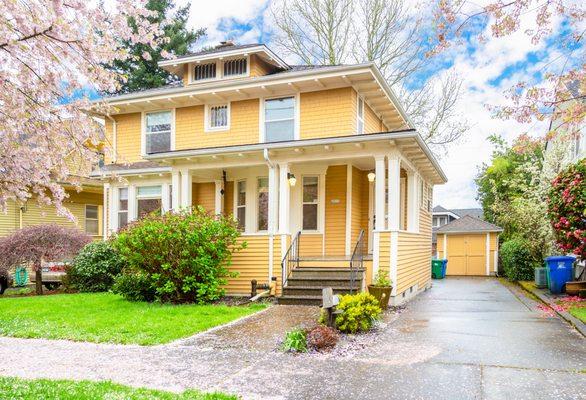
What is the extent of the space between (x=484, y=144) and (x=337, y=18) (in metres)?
17.6

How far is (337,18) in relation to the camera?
24.0 m

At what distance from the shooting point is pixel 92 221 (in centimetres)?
2338

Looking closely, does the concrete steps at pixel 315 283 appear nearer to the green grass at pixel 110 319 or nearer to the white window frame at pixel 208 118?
the green grass at pixel 110 319

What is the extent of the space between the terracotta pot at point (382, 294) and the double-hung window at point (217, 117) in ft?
26.0

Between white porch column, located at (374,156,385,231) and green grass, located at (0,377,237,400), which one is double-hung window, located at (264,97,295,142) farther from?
green grass, located at (0,377,237,400)

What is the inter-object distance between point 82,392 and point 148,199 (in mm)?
12800

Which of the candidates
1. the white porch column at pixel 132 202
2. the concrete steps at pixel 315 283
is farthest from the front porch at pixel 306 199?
the white porch column at pixel 132 202

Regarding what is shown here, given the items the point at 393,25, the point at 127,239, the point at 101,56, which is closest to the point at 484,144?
the point at 393,25

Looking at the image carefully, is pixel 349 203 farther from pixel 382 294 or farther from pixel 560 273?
pixel 560 273

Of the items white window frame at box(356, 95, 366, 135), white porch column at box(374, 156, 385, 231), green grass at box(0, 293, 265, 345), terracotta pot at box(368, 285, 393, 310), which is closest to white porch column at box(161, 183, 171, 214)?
green grass at box(0, 293, 265, 345)

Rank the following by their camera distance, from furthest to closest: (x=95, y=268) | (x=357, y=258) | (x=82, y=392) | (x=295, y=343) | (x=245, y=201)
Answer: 1. (x=95, y=268)
2. (x=245, y=201)
3. (x=357, y=258)
4. (x=295, y=343)
5. (x=82, y=392)

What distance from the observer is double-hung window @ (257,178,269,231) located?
14.5 metres

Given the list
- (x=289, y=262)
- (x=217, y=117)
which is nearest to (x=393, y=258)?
(x=289, y=262)

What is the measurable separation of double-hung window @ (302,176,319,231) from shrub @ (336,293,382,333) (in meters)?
5.62
